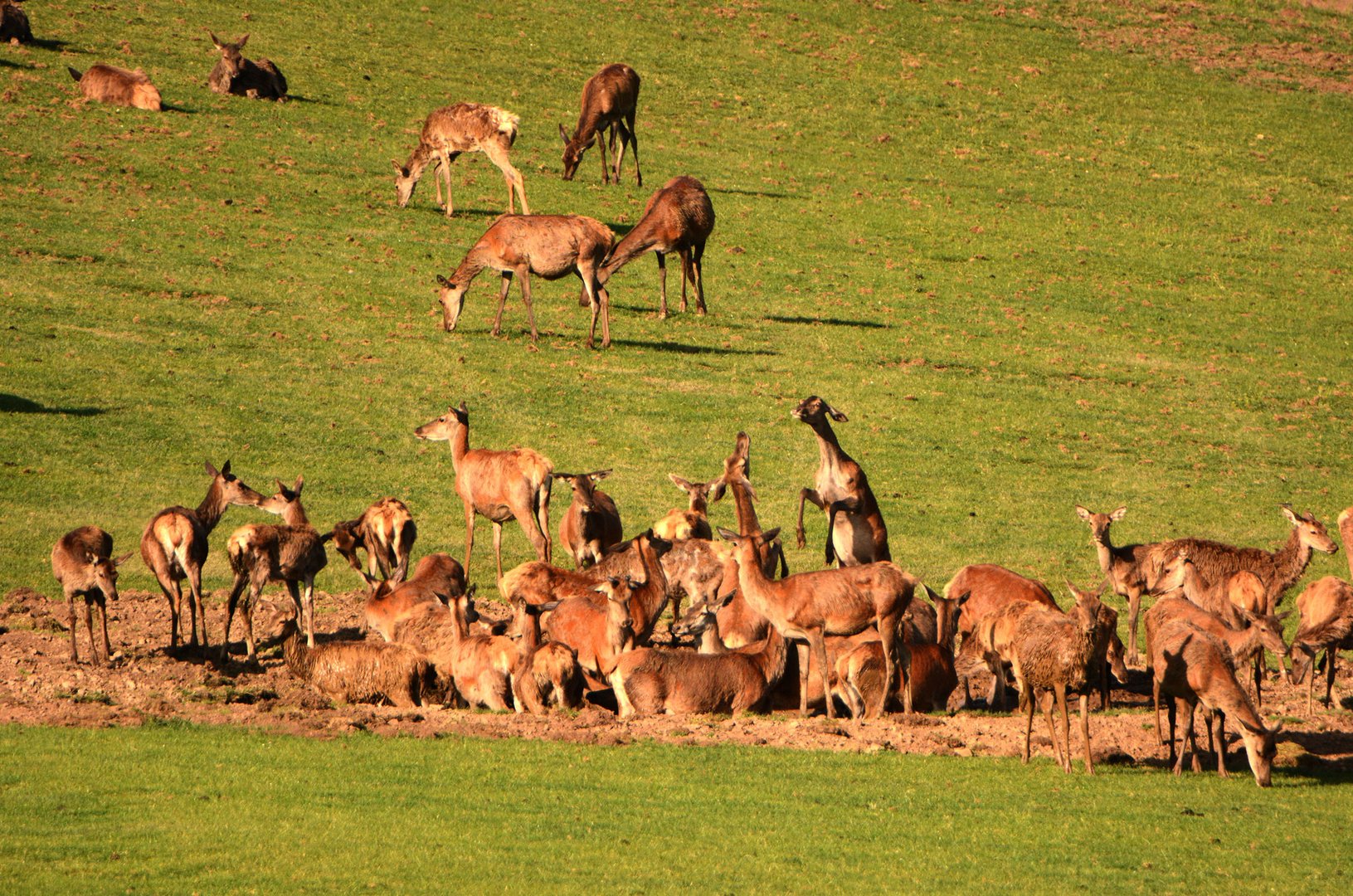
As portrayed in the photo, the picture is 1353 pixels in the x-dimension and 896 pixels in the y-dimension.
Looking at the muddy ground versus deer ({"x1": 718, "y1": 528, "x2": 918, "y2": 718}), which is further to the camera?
deer ({"x1": 718, "y1": 528, "x2": 918, "y2": 718})

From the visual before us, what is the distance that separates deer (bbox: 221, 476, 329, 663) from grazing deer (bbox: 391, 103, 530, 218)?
18.1 metres

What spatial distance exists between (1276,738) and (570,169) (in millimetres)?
25546

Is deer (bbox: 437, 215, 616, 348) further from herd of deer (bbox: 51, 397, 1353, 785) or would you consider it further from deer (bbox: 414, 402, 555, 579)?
herd of deer (bbox: 51, 397, 1353, 785)

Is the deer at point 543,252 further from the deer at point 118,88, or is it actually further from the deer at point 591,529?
the deer at point 118,88

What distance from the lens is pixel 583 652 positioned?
15.8m

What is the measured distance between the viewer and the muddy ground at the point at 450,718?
13578mm

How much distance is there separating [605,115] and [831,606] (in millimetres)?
23969

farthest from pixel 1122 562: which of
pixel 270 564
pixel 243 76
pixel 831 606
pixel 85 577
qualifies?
pixel 243 76

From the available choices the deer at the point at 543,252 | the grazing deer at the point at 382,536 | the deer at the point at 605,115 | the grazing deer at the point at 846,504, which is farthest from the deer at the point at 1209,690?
the deer at the point at 605,115

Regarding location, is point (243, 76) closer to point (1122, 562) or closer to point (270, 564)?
point (270, 564)

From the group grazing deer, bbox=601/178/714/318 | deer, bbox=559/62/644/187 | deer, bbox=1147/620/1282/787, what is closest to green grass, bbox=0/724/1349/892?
deer, bbox=1147/620/1282/787

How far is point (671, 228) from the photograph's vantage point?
28.9m

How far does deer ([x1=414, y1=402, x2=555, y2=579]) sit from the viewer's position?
19.9 m

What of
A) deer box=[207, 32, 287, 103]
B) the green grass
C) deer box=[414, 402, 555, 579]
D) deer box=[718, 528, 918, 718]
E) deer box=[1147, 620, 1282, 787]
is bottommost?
the green grass
